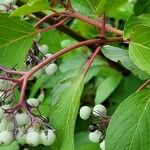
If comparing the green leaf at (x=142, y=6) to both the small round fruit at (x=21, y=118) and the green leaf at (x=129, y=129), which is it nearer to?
the green leaf at (x=129, y=129)

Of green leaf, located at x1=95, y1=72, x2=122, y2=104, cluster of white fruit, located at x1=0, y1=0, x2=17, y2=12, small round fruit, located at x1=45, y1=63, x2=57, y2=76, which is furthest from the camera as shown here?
green leaf, located at x1=95, y1=72, x2=122, y2=104

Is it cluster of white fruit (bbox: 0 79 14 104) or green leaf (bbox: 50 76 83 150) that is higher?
cluster of white fruit (bbox: 0 79 14 104)

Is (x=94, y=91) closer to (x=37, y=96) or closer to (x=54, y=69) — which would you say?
(x=37, y=96)

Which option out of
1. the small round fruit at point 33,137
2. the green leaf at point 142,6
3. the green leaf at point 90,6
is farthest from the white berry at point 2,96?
the green leaf at point 142,6

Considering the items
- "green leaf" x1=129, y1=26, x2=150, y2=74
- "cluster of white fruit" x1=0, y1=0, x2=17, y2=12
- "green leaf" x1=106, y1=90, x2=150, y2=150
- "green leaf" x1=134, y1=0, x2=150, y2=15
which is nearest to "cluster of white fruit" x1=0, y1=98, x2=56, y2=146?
"green leaf" x1=106, y1=90, x2=150, y2=150

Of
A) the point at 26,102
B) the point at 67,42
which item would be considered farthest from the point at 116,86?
the point at 26,102

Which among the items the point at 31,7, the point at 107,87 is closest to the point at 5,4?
the point at 31,7

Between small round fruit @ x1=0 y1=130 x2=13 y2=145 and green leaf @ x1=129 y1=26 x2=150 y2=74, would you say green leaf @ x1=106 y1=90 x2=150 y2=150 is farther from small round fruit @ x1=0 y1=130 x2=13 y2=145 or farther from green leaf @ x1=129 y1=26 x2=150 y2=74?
small round fruit @ x1=0 y1=130 x2=13 y2=145
